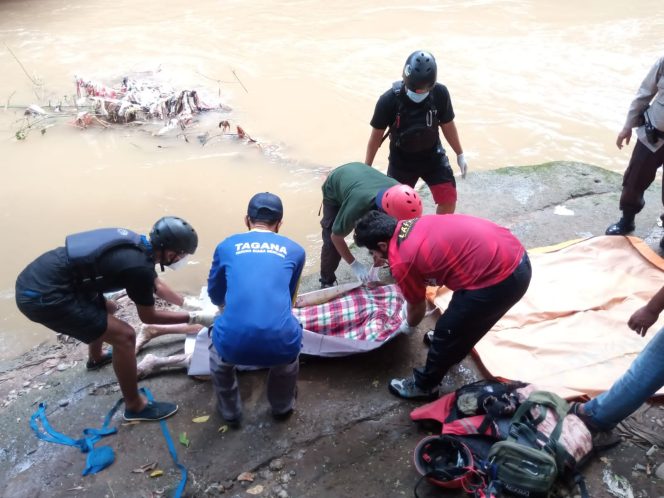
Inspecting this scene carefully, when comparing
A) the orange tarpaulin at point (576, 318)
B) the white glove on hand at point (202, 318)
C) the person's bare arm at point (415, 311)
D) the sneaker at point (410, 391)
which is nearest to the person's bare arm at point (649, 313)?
the orange tarpaulin at point (576, 318)

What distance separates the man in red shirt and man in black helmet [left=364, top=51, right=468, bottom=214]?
1.35 meters

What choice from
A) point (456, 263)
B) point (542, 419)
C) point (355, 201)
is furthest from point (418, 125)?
point (542, 419)

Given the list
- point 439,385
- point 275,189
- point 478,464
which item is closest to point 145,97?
point 275,189

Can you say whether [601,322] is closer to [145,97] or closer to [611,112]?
[611,112]

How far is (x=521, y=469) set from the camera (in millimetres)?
2457

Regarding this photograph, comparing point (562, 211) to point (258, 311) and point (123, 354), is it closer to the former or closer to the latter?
point (258, 311)

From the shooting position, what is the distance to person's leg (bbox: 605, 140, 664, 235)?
4203 millimetres

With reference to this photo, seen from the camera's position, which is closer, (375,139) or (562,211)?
(375,139)

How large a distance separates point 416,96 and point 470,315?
188 cm

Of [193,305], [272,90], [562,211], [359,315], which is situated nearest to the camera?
[359,315]

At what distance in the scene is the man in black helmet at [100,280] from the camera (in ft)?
9.08

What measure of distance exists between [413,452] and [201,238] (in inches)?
142

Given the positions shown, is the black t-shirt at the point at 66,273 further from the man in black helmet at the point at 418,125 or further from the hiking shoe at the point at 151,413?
the man in black helmet at the point at 418,125

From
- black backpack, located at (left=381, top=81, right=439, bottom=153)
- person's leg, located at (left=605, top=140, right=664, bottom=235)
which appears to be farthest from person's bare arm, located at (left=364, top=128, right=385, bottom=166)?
person's leg, located at (left=605, top=140, right=664, bottom=235)
